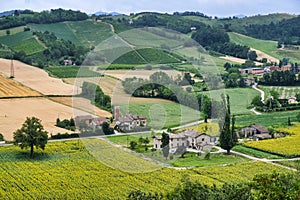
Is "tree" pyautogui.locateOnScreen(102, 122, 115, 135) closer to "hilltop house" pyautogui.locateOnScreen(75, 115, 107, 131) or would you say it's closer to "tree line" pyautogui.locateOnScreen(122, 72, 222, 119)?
"hilltop house" pyautogui.locateOnScreen(75, 115, 107, 131)

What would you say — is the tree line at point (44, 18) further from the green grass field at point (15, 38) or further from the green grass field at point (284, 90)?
the green grass field at point (284, 90)

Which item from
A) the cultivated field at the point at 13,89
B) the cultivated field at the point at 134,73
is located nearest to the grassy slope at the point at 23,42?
the cultivated field at the point at 134,73

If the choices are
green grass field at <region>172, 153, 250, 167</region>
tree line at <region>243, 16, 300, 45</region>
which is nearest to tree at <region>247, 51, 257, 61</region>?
tree line at <region>243, 16, 300, 45</region>

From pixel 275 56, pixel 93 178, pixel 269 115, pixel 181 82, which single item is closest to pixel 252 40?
pixel 275 56

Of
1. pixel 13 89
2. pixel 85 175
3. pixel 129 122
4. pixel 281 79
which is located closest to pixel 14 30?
pixel 13 89

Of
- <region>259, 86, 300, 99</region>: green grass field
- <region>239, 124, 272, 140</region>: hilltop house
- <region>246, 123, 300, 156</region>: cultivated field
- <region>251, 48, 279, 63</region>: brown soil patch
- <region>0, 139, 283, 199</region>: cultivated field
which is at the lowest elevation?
<region>0, 139, 283, 199</region>: cultivated field

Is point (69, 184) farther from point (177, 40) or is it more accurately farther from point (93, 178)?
point (177, 40)

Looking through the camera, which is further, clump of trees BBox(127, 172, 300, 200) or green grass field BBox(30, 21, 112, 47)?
green grass field BBox(30, 21, 112, 47)
